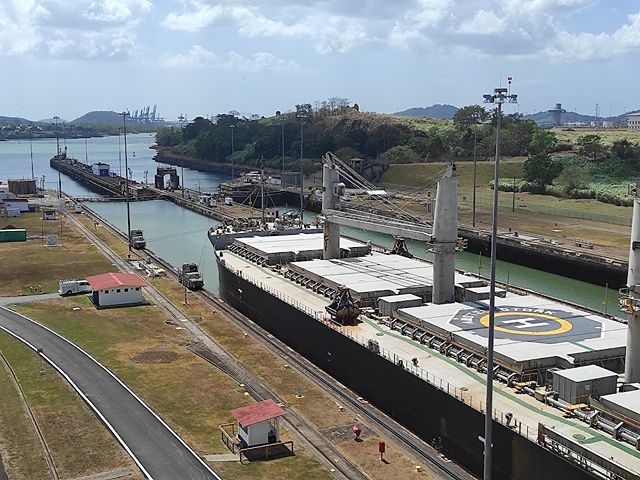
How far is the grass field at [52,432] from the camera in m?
27.2

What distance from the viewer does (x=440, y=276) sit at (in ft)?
136

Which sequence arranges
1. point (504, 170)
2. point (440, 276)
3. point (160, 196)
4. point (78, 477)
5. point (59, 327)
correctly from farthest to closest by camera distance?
point (160, 196) < point (504, 170) < point (59, 327) < point (440, 276) < point (78, 477)

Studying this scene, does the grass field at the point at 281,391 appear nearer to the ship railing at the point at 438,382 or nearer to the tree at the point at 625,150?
the ship railing at the point at 438,382

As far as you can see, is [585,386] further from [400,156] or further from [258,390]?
[400,156]

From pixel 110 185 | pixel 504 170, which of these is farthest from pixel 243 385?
pixel 110 185

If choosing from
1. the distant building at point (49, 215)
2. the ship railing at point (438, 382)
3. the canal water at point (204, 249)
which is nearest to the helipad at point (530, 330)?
the ship railing at point (438, 382)

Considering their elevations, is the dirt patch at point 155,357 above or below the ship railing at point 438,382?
below

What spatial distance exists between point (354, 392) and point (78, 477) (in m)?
15.4

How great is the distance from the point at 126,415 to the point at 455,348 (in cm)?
1535

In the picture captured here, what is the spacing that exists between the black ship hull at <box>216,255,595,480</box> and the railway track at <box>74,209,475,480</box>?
447 mm

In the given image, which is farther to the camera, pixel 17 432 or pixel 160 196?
pixel 160 196

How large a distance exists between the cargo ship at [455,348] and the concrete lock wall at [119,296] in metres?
7.53

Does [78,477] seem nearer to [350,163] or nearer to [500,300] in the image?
[500,300]

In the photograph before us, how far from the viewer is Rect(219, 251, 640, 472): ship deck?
2431 cm
